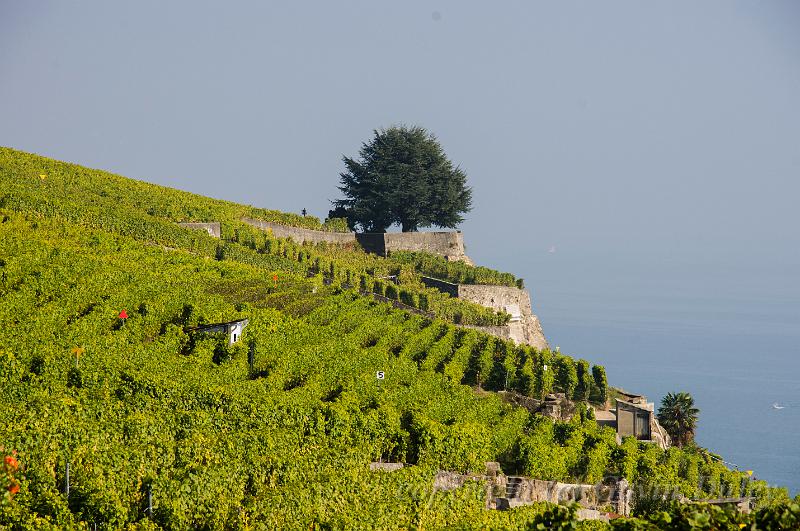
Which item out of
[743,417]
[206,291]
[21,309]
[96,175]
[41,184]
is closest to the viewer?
[21,309]

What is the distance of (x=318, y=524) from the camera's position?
22500 millimetres

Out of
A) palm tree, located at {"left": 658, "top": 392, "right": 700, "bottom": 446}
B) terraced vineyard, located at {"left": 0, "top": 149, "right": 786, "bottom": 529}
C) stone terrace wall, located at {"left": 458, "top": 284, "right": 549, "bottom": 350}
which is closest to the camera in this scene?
terraced vineyard, located at {"left": 0, "top": 149, "right": 786, "bottom": 529}

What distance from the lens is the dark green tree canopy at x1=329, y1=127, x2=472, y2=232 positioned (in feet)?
218

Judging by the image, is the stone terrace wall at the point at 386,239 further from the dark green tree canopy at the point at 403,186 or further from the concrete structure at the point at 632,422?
the concrete structure at the point at 632,422

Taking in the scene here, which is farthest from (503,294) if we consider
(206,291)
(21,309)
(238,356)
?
(21,309)

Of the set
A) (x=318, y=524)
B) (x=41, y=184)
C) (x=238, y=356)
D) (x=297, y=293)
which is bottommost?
(x=318, y=524)

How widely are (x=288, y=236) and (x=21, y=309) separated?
26.9m

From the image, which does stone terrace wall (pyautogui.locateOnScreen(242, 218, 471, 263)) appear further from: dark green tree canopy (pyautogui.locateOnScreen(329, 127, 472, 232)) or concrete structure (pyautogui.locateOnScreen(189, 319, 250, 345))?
concrete structure (pyautogui.locateOnScreen(189, 319, 250, 345))

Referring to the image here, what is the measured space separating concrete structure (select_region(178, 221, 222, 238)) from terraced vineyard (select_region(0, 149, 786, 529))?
1232 mm

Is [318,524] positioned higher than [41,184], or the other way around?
[41,184]

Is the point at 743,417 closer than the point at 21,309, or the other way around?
the point at 21,309

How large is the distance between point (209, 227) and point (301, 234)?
705 centimetres

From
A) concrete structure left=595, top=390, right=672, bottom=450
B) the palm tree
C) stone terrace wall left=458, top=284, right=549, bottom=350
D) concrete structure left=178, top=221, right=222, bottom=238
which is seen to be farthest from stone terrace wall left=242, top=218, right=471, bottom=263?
concrete structure left=595, top=390, right=672, bottom=450

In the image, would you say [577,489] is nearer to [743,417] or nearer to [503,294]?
[503,294]
